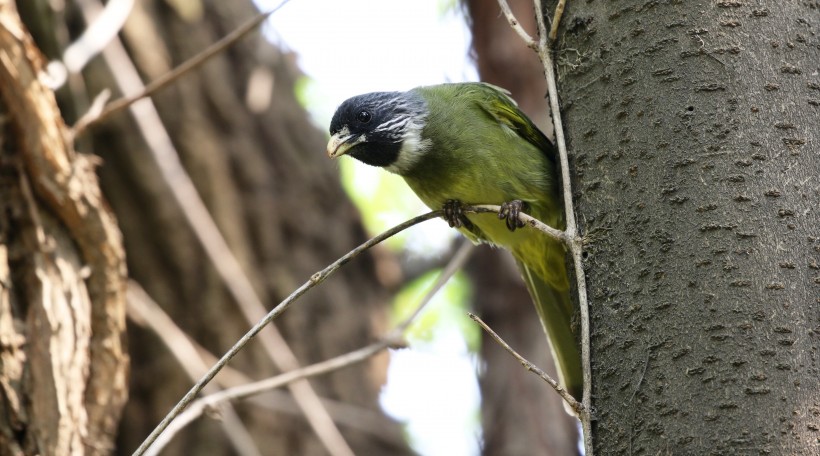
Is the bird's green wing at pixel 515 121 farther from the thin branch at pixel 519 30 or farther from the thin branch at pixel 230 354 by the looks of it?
the thin branch at pixel 230 354

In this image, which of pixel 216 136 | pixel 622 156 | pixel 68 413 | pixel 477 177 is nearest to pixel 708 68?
pixel 622 156

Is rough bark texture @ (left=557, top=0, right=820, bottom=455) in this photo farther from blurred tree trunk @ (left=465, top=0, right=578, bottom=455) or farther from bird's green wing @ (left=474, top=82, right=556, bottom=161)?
blurred tree trunk @ (left=465, top=0, right=578, bottom=455)

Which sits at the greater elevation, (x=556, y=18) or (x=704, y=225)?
(x=556, y=18)

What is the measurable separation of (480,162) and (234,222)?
2578 mm

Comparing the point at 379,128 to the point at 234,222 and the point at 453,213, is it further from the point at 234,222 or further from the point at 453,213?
the point at 234,222

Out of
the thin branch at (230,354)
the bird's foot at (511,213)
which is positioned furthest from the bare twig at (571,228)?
the bird's foot at (511,213)

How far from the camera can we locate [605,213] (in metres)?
2.44

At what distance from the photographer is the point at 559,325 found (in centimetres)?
417

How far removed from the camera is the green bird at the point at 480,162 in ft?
13.4

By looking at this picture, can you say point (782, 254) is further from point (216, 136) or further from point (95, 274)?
point (216, 136)

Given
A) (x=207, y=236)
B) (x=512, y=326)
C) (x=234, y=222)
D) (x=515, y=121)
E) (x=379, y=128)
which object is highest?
(x=379, y=128)

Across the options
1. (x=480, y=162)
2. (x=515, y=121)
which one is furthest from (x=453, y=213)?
(x=515, y=121)

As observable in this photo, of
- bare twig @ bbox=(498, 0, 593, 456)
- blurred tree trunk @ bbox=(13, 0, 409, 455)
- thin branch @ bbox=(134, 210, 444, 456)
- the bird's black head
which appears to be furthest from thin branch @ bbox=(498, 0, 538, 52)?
blurred tree trunk @ bbox=(13, 0, 409, 455)

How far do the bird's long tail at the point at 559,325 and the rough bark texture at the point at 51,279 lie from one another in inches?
72.6
